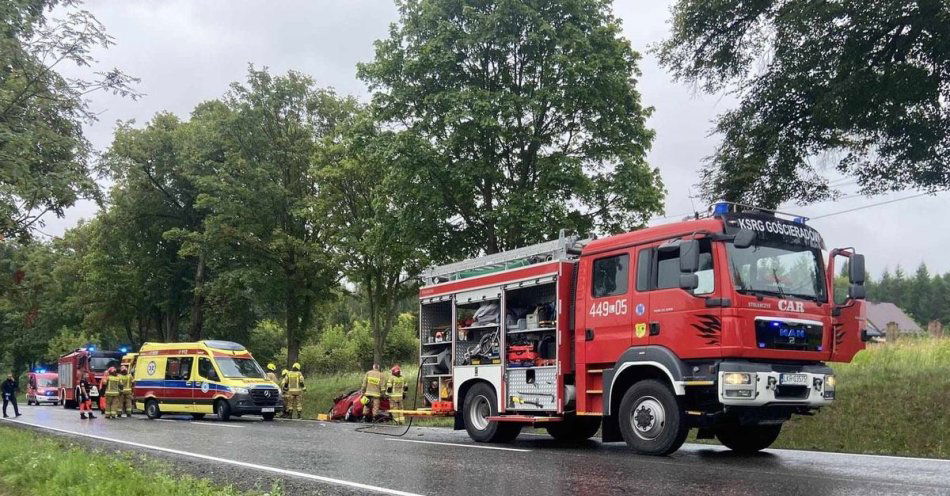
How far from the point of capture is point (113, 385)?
933 inches

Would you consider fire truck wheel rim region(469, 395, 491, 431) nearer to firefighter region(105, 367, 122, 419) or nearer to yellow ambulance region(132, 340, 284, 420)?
yellow ambulance region(132, 340, 284, 420)

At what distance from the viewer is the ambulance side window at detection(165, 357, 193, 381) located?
23.7 m

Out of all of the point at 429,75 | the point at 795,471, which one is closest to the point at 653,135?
the point at 429,75

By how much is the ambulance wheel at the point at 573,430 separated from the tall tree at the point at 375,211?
869cm

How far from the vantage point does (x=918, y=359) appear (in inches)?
622

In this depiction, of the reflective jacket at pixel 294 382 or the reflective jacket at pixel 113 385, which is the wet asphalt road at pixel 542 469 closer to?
the reflective jacket at pixel 294 382

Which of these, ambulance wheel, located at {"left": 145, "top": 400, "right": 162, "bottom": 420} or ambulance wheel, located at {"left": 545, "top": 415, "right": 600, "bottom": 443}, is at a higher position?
ambulance wheel, located at {"left": 545, "top": 415, "right": 600, "bottom": 443}

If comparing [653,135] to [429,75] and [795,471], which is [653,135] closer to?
[429,75]

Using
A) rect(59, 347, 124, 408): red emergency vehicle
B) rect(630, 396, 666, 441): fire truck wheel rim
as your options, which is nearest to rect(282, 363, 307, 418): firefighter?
rect(59, 347, 124, 408): red emergency vehicle

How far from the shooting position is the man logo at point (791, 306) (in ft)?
31.3

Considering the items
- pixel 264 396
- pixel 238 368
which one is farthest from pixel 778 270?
pixel 238 368

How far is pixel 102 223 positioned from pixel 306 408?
16905mm

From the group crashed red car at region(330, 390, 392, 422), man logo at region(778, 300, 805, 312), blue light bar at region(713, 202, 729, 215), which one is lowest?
crashed red car at region(330, 390, 392, 422)

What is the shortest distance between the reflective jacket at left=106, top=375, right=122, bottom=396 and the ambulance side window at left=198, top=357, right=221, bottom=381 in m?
2.55
